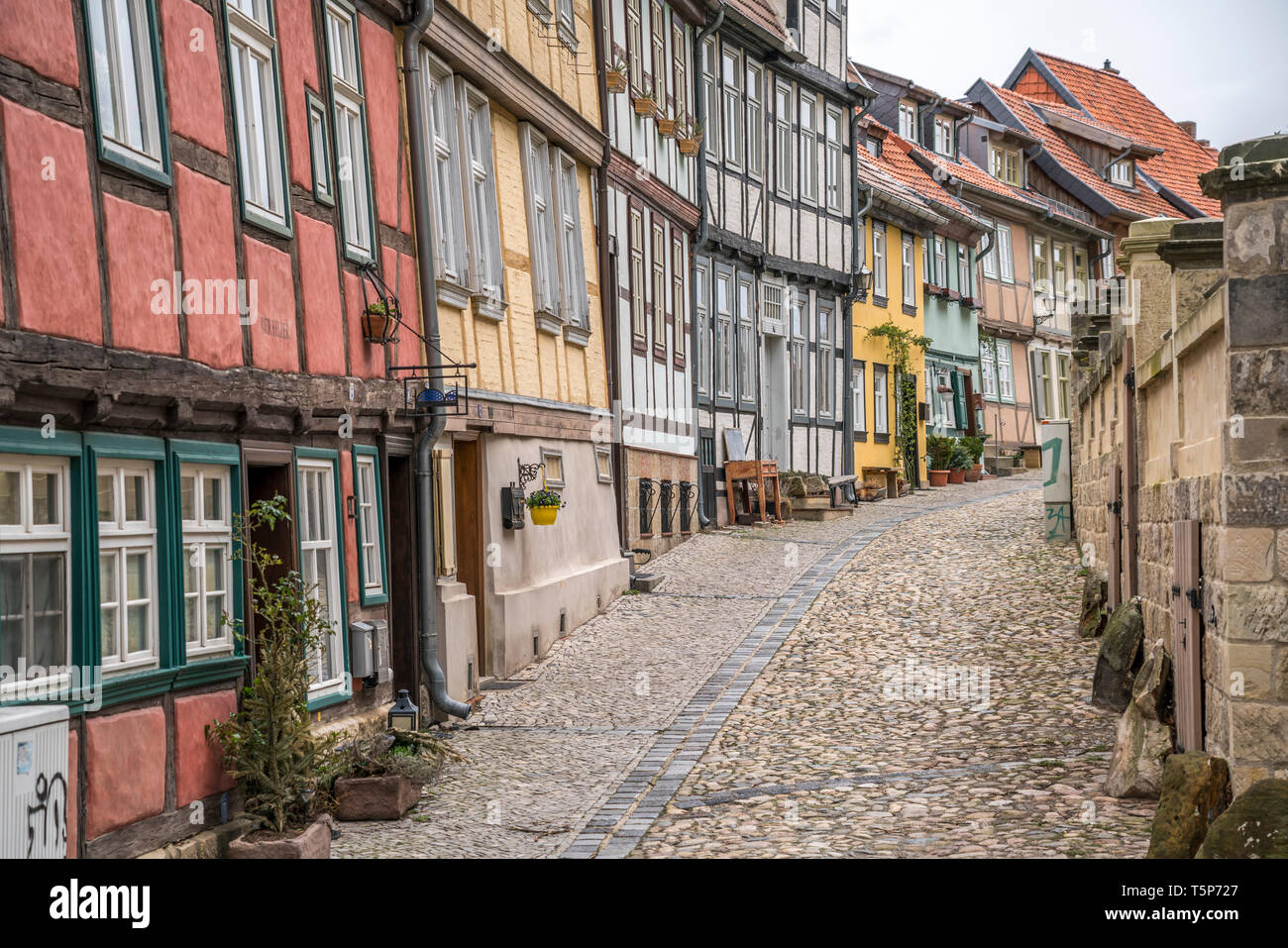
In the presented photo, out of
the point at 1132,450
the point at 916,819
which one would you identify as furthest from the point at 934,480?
the point at 916,819

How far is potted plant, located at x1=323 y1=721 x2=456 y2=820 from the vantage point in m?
8.69

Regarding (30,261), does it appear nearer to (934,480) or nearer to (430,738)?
(430,738)

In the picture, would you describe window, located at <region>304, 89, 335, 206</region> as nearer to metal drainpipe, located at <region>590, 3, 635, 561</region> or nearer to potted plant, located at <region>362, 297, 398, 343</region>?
potted plant, located at <region>362, 297, 398, 343</region>

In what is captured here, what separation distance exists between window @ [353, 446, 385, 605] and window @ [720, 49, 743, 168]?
14061 millimetres

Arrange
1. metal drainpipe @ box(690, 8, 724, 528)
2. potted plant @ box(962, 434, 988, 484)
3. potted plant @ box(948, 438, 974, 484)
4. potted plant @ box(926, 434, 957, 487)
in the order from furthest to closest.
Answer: potted plant @ box(962, 434, 988, 484) < potted plant @ box(948, 438, 974, 484) < potted plant @ box(926, 434, 957, 487) < metal drainpipe @ box(690, 8, 724, 528)

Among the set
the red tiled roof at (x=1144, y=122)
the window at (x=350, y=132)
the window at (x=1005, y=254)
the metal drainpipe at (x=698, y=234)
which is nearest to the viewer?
the window at (x=350, y=132)

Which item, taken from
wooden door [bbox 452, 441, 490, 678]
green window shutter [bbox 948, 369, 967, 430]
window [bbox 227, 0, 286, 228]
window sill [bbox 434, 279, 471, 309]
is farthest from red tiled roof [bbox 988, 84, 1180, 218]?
window [bbox 227, 0, 286, 228]

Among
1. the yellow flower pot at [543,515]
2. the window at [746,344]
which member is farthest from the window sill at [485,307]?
the window at [746,344]

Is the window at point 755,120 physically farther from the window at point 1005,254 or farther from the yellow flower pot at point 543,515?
the window at point 1005,254

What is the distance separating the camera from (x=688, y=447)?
71.0 feet

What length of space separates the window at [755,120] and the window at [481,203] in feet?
37.7

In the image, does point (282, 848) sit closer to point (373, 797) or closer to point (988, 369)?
point (373, 797)

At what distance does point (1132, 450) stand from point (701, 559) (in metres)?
9.47

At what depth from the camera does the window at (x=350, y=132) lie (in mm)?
10344
